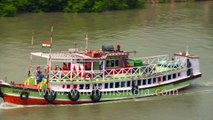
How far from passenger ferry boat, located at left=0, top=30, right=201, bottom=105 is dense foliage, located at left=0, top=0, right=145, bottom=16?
3345 cm

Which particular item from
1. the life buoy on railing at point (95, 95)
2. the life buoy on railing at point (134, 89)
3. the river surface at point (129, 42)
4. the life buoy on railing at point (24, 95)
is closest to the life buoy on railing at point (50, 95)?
the river surface at point (129, 42)

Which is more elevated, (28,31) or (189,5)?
(189,5)

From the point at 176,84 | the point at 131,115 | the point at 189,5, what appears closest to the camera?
the point at 131,115

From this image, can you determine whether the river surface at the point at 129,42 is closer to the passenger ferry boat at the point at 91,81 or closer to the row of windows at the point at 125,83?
the passenger ferry boat at the point at 91,81

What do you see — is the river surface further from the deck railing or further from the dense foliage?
the dense foliage

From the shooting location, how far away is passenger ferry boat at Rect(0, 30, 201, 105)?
22328 mm

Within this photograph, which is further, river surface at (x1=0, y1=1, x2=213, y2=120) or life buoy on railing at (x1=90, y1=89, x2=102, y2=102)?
life buoy on railing at (x1=90, y1=89, x2=102, y2=102)

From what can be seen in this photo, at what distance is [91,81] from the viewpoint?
891 inches

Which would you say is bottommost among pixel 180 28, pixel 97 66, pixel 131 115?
pixel 131 115

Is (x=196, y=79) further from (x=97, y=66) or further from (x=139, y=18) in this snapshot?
(x=139, y=18)

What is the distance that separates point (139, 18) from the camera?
52344 mm

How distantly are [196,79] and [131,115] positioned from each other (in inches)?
289

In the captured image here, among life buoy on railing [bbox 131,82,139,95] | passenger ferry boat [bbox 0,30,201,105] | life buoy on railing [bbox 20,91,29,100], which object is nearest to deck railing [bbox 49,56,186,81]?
passenger ferry boat [bbox 0,30,201,105]

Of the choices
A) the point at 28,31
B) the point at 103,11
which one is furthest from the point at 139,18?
the point at 28,31
